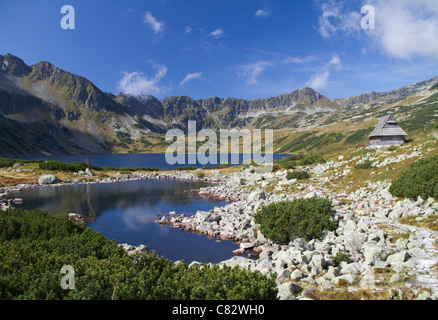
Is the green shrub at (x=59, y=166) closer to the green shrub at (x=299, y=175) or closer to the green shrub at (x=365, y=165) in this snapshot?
the green shrub at (x=299, y=175)

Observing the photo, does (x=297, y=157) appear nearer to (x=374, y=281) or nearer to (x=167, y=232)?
(x=167, y=232)

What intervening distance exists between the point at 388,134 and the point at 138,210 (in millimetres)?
42685

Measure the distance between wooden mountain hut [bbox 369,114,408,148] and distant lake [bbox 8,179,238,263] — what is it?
31.2m

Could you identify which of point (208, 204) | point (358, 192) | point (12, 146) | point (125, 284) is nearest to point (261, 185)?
point (208, 204)

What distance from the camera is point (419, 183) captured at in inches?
652

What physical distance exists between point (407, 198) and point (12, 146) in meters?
218

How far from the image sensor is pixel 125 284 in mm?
6680

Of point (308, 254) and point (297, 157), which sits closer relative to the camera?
point (308, 254)

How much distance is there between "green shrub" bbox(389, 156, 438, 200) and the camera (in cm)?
1567

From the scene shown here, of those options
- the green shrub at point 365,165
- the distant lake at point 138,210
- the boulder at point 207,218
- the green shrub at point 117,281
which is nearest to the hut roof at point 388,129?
the green shrub at point 365,165

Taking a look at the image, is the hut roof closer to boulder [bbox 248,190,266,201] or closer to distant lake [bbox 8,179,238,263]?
boulder [bbox 248,190,266,201]

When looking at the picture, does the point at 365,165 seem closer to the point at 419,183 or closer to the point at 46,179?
the point at 419,183

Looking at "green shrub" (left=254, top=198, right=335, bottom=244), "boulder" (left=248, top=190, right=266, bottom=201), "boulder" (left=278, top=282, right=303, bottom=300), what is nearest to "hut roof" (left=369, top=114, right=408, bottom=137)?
"boulder" (left=248, top=190, right=266, bottom=201)

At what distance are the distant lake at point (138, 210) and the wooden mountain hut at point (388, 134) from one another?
3118cm
